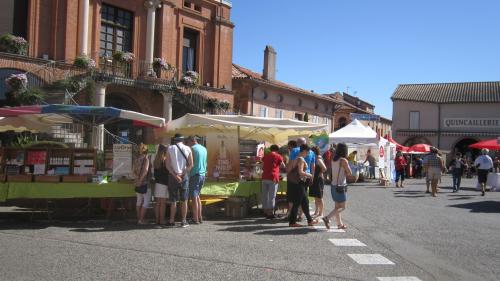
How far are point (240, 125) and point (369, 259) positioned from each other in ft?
16.4

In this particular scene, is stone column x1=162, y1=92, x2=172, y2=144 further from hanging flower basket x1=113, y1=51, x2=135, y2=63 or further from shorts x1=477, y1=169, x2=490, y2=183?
shorts x1=477, y1=169, x2=490, y2=183

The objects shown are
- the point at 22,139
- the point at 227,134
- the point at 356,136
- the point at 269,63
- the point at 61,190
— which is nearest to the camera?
the point at 61,190

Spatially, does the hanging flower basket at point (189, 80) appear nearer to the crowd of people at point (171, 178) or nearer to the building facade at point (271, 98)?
the building facade at point (271, 98)

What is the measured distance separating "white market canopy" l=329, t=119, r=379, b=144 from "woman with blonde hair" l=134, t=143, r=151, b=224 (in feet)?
50.2

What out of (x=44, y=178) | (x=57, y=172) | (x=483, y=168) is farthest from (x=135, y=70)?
(x=483, y=168)

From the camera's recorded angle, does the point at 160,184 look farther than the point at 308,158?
No

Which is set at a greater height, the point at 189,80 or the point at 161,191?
the point at 189,80

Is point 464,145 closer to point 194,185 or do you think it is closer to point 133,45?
point 133,45

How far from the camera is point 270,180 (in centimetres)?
1084

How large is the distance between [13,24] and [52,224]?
12.5 m

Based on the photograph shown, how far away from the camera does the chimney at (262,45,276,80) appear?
37.9 meters

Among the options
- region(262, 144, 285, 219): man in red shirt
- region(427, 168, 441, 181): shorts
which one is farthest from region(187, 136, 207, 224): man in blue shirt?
region(427, 168, 441, 181): shorts

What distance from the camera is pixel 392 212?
504 inches

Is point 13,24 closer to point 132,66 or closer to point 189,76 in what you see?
point 132,66
